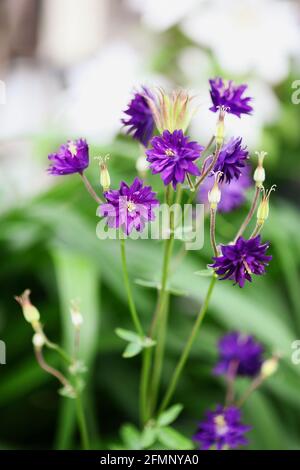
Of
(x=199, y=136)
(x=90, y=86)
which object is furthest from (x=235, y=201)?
(x=90, y=86)

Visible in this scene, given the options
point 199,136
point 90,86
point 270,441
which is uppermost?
point 90,86

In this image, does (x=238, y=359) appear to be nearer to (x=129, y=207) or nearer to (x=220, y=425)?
(x=220, y=425)

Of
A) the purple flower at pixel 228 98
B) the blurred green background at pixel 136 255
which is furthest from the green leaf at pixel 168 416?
the purple flower at pixel 228 98

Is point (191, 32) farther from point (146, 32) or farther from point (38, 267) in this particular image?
point (38, 267)

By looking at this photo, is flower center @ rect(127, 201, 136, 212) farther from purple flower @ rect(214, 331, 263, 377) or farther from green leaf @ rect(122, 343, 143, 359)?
purple flower @ rect(214, 331, 263, 377)

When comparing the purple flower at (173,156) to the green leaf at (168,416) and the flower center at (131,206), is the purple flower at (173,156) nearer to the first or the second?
the flower center at (131,206)

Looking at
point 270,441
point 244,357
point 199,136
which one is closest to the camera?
point 244,357
